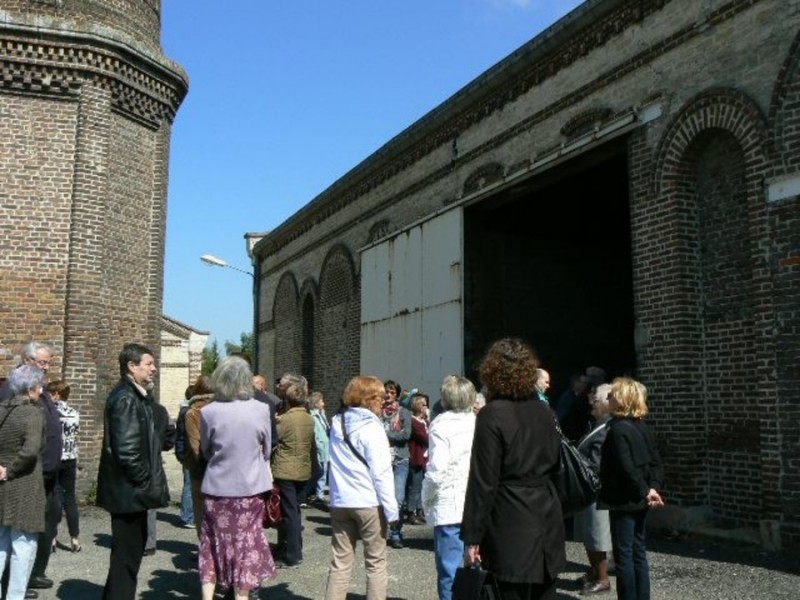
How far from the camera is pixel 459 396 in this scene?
18.5ft

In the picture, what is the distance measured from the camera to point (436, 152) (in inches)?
596

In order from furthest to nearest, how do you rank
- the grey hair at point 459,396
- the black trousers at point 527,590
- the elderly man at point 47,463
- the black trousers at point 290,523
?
the black trousers at point 290,523 < the elderly man at point 47,463 < the grey hair at point 459,396 < the black trousers at point 527,590

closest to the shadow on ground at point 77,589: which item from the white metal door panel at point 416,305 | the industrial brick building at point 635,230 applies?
the industrial brick building at point 635,230

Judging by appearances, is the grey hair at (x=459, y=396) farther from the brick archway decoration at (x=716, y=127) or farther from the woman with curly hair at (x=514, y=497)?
the brick archway decoration at (x=716, y=127)

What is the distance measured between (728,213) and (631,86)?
2115 millimetres

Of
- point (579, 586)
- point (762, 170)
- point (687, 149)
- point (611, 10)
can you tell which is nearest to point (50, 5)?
point (611, 10)

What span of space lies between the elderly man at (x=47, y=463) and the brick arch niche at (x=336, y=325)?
11.8 m

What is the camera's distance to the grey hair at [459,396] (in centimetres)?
564

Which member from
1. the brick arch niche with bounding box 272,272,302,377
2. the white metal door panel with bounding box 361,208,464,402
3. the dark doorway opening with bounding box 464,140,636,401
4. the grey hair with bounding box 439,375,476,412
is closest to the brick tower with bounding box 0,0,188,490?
the white metal door panel with bounding box 361,208,464,402

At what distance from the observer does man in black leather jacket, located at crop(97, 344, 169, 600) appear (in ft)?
17.2

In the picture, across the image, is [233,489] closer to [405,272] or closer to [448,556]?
[448,556]

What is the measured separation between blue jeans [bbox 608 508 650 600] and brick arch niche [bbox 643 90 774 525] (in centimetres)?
325

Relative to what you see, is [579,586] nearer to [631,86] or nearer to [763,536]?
[763,536]

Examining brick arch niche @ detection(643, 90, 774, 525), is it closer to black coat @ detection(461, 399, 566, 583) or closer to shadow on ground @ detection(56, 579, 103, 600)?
black coat @ detection(461, 399, 566, 583)
